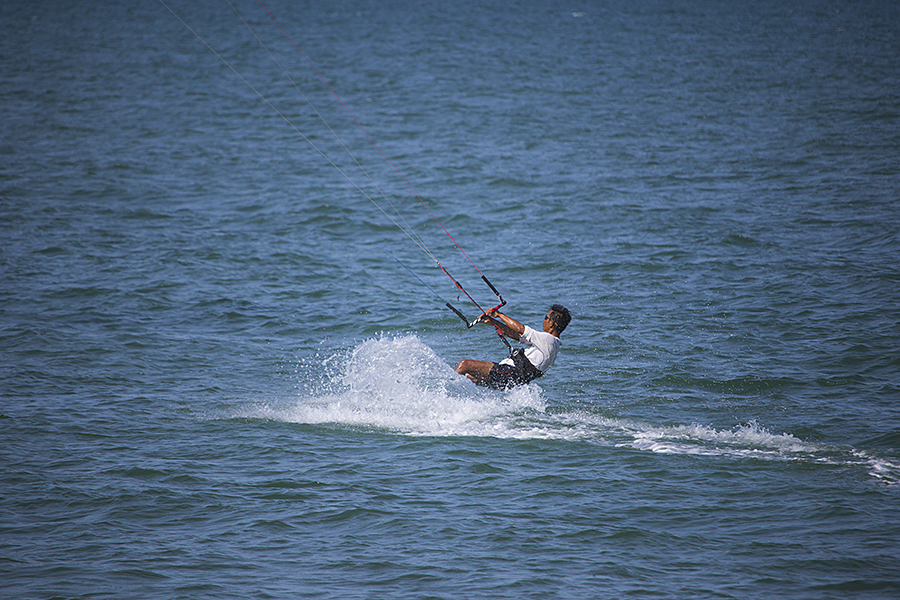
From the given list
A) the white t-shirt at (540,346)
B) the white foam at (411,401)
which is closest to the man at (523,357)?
the white t-shirt at (540,346)

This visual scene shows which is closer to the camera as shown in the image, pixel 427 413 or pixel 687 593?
pixel 687 593

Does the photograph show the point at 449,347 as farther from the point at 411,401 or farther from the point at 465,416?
the point at 465,416

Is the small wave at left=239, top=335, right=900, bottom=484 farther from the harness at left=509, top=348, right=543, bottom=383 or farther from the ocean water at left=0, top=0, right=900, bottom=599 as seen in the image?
the harness at left=509, top=348, right=543, bottom=383

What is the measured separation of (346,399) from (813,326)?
→ 7.84 meters

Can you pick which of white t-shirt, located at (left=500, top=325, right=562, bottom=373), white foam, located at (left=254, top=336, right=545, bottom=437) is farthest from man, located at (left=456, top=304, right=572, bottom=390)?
white foam, located at (left=254, top=336, right=545, bottom=437)

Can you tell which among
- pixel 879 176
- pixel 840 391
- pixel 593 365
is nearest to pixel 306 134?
pixel 879 176

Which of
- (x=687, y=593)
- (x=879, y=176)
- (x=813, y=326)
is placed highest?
(x=879, y=176)

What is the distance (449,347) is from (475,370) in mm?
3146

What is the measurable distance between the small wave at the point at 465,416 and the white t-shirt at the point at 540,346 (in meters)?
0.85

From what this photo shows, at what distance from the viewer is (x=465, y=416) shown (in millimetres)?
11438

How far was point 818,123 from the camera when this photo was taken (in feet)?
92.9

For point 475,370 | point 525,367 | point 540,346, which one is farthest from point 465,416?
point 540,346

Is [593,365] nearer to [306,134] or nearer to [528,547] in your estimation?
[528,547]

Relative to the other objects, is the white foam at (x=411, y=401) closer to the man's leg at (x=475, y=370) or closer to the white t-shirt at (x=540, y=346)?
the man's leg at (x=475, y=370)
